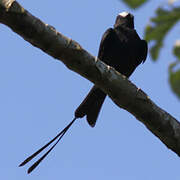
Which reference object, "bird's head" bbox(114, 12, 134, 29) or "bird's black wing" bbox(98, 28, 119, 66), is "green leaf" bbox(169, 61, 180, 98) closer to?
"bird's black wing" bbox(98, 28, 119, 66)

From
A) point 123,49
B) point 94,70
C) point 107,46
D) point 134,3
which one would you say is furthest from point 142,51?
point 134,3

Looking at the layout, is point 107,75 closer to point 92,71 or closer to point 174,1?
point 92,71

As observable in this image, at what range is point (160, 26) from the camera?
1233mm

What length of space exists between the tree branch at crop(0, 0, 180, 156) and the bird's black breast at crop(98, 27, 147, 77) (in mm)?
1803

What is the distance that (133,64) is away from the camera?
451 cm

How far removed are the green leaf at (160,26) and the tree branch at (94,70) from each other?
40.4 inches

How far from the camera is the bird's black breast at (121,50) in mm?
4367

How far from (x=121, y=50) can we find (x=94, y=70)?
207 cm

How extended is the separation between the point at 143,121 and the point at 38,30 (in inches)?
37.1

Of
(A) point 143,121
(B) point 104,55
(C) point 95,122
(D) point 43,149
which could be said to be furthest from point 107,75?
(B) point 104,55

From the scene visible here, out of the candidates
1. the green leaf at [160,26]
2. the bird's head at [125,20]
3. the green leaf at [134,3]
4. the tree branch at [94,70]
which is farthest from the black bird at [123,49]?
the green leaf at [134,3]

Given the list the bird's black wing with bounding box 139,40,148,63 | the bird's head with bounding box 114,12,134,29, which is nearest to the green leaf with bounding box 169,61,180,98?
the bird's black wing with bounding box 139,40,148,63

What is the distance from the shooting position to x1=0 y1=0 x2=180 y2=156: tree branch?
2.13 metres

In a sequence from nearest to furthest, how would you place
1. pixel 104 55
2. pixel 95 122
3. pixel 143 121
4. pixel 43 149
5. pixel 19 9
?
pixel 19 9, pixel 143 121, pixel 43 149, pixel 95 122, pixel 104 55
